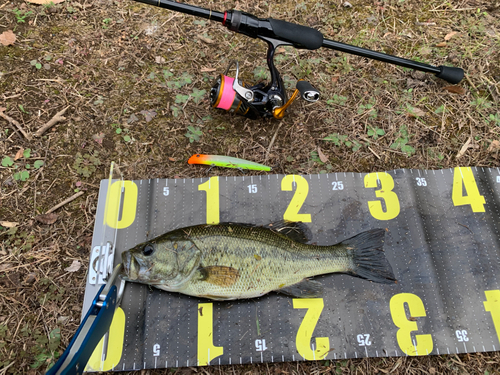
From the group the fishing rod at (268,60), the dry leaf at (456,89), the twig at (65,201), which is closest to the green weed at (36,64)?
the twig at (65,201)

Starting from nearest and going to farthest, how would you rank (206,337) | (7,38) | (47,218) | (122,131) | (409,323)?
(206,337), (409,323), (47,218), (122,131), (7,38)

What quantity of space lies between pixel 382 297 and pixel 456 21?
4221mm

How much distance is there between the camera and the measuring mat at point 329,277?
126 inches

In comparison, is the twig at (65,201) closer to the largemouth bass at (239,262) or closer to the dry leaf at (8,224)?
the dry leaf at (8,224)

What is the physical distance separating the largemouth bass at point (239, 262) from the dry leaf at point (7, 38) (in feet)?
11.4

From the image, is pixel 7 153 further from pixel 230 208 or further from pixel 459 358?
pixel 459 358

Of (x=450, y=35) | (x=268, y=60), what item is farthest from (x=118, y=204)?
(x=450, y=35)

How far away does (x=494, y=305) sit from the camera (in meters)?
3.37

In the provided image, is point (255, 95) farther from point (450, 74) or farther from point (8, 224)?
point (8, 224)

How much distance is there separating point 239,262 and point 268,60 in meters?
2.23

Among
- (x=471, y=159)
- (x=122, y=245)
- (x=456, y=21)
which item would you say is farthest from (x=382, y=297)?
(x=456, y=21)

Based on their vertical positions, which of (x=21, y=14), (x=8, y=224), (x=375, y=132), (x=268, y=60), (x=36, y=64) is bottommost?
(x=8, y=224)

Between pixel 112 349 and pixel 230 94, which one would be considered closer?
pixel 112 349

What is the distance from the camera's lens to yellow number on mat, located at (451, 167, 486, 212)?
12.2 ft
